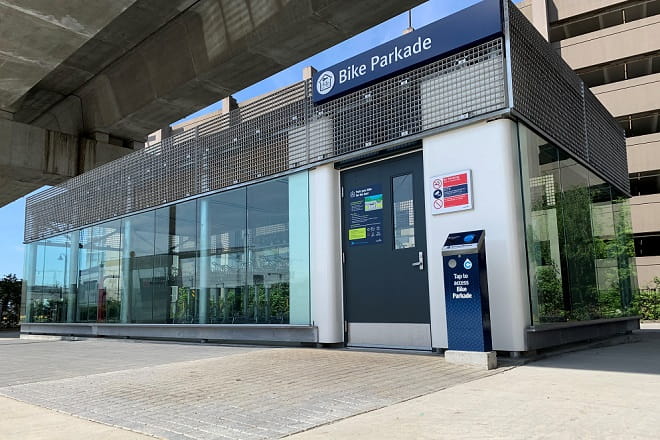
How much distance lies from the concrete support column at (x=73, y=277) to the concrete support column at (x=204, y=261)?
23.5 ft

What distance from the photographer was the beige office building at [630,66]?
29516 mm

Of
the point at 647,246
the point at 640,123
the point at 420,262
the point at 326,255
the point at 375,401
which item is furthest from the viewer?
the point at 647,246

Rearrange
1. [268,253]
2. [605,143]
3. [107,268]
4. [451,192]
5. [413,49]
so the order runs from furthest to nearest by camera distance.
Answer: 1. [107,268]
2. [605,143]
3. [268,253]
4. [413,49]
5. [451,192]

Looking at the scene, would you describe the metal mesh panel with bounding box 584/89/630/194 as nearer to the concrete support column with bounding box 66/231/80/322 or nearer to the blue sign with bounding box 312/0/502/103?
the blue sign with bounding box 312/0/502/103

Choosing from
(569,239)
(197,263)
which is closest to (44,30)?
(197,263)

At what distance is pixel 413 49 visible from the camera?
8453mm

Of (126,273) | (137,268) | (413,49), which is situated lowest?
(126,273)

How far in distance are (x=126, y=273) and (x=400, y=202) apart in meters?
9.46

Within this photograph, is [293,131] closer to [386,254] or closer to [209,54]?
[209,54]

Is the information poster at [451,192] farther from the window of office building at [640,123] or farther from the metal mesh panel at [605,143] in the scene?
the window of office building at [640,123]

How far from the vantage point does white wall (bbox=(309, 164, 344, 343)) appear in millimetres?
9219

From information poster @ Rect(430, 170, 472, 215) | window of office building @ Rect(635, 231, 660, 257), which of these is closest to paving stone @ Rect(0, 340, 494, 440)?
information poster @ Rect(430, 170, 472, 215)

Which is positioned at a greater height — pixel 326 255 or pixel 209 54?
pixel 209 54

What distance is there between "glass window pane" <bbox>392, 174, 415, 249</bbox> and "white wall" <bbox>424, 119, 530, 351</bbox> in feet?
1.39
